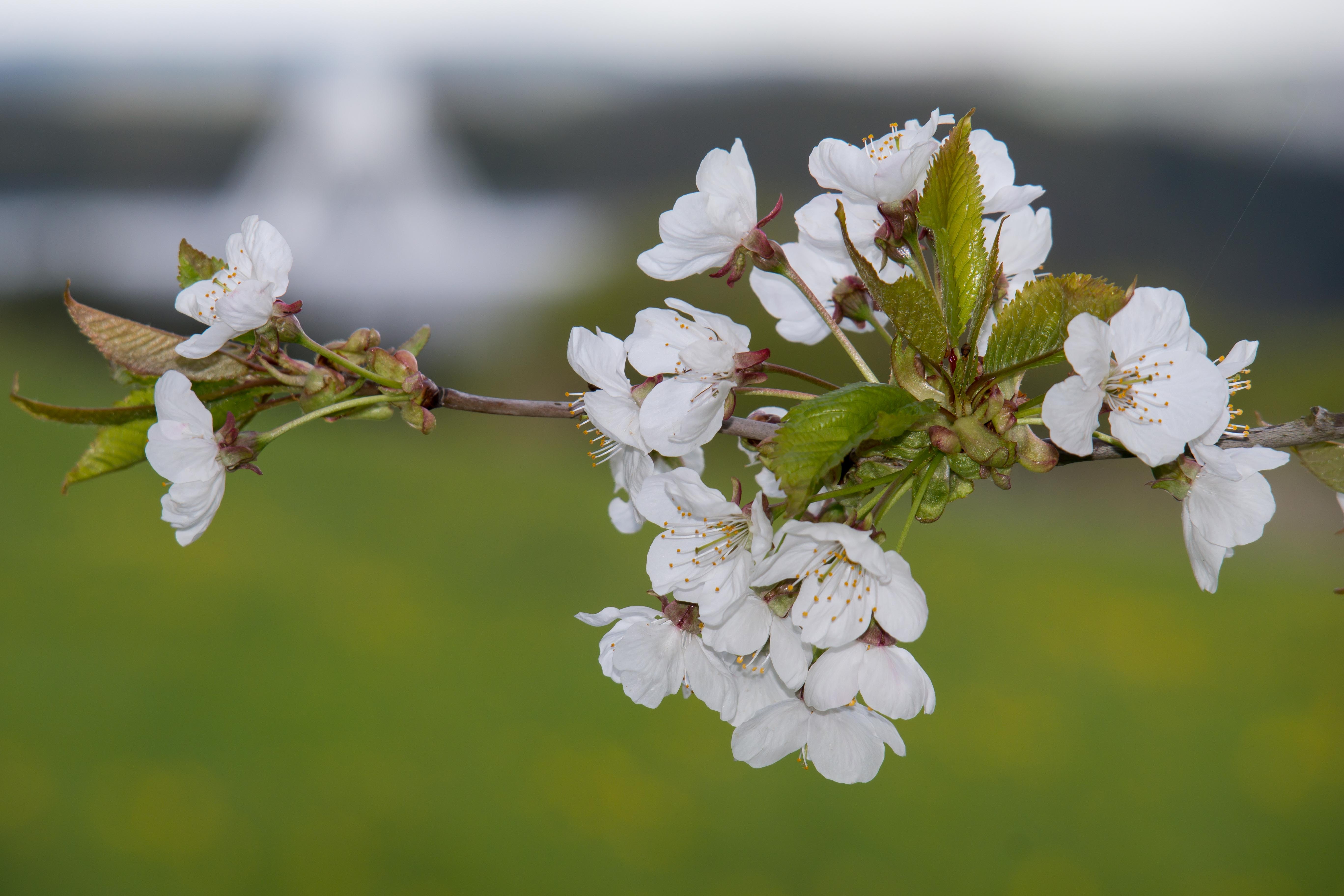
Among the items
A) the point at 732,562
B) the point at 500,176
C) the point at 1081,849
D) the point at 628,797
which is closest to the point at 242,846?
the point at 628,797

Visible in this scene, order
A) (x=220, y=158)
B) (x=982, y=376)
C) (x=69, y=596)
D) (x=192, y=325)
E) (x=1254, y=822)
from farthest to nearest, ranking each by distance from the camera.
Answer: (x=220, y=158) → (x=192, y=325) → (x=69, y=596) → (x=1254, y=822) → (x=982, y=376)

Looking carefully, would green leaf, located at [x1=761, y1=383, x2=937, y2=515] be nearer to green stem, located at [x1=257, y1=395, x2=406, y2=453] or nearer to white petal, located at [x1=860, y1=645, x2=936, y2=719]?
white petal, located at [x1=860, y1=645, x2=936, y2=719]

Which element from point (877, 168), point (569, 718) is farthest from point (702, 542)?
point (569, 718)

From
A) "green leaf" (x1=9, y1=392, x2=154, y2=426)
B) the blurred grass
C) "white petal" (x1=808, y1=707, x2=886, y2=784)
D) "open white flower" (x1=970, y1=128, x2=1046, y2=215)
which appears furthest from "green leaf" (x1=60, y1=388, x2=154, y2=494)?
the blurred grass

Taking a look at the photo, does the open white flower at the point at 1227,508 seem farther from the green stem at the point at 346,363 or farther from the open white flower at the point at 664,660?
the green stem at the point at 346,363

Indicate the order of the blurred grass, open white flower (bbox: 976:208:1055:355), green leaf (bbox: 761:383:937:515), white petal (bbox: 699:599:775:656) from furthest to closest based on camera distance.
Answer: the blurred grass < open white flower (bbox: 976:208:1055:355) < white petal (bbox: 699:599:775:656) < green leaf (bbox: 761:383:937:515)

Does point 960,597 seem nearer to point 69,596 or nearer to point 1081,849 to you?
point 1081,849
